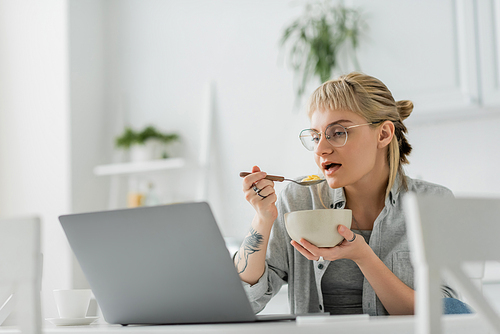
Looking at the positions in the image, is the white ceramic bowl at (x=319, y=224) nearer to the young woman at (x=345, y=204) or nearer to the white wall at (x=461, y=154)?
the young woman at (x=345, y=204)

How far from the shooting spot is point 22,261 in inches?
27.1

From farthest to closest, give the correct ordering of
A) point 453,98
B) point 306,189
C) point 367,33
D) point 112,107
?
point 112,107 → point 367,33 → point 453,98 → point 306,189

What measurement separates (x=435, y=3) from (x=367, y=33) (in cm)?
31

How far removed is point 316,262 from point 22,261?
0.81 meters

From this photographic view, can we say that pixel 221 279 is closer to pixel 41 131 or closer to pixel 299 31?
pixel 299 31

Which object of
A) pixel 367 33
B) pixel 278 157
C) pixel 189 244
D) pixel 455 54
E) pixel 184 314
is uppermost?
pixel 367 33

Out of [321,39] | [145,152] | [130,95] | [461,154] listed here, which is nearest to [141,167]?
[145,152]

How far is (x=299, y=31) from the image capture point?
8.60ft

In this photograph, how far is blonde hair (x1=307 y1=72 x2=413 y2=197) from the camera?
4.46 feet

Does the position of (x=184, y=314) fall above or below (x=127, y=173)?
below

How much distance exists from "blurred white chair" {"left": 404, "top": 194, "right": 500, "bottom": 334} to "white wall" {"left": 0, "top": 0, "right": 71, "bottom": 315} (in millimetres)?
2591

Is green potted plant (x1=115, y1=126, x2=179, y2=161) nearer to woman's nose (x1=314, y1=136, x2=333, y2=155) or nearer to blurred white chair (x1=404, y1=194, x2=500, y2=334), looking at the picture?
woman's nose (x1=314, y1=136, x2=333, y2=155)

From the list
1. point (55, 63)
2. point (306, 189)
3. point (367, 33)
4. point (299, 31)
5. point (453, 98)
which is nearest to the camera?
point (306, 189)

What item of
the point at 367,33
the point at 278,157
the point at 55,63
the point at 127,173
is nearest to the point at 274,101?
the point at 278,157
